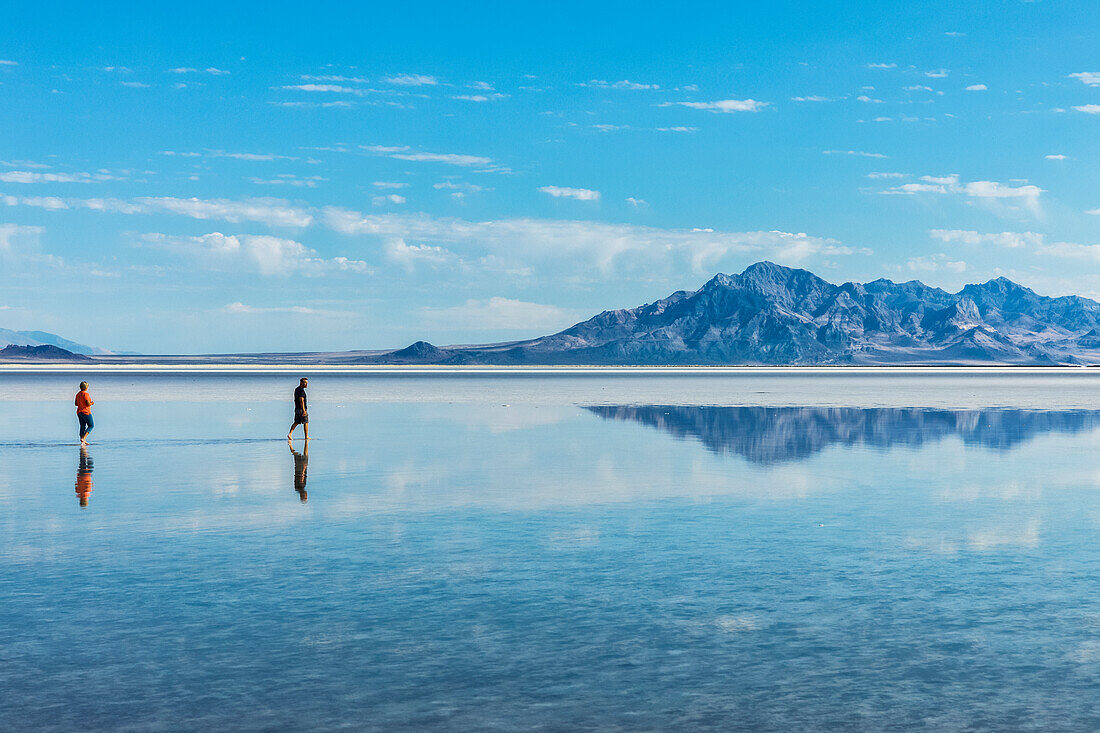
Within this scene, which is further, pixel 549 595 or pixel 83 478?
pixel 83 478

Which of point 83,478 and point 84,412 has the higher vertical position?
point 84,412

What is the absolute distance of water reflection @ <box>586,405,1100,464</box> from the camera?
92.6ft

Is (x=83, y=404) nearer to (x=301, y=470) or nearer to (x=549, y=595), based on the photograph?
(x=301, y=470)

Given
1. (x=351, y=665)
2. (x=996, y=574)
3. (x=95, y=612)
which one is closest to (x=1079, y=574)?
(x=996, y=574)

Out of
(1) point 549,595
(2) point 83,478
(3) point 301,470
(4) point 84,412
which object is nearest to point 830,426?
(3) point 301,470

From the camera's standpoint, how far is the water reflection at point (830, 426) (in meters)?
28.2

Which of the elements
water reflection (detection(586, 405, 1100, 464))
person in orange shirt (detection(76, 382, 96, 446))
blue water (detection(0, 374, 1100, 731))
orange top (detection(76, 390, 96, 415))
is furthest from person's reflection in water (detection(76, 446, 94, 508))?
water reflection (detection(586, 405, 1100, 464))

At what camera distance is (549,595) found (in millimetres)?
10352

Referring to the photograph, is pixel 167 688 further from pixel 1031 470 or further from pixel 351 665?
pixel 1031 470

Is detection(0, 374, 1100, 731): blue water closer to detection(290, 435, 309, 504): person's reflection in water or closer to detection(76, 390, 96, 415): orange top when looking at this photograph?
detection(290, 435, 309, 504): person's reflection in water

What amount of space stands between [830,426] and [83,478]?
25146 mm

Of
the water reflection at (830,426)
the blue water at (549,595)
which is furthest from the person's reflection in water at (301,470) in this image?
the water reflection at (830,426)

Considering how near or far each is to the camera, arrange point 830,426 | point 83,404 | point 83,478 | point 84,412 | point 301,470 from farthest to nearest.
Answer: point 830,426
point 83,404
point 84,412
point 301,470
point 83,478

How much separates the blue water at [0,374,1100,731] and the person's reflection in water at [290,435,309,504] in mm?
132
